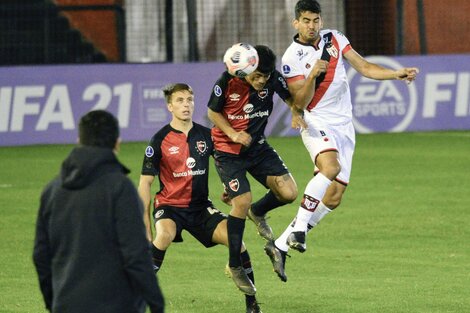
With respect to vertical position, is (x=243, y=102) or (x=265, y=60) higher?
(x=265, y=60)

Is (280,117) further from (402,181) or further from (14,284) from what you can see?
(14,284)

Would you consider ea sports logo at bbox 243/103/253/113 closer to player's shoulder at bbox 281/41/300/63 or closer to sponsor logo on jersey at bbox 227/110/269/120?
sponsor logo on jersey at bbox 227/110/269/120

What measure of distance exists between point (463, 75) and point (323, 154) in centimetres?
1228

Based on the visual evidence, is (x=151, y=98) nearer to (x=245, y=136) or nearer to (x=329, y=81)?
(x=329, y=81)

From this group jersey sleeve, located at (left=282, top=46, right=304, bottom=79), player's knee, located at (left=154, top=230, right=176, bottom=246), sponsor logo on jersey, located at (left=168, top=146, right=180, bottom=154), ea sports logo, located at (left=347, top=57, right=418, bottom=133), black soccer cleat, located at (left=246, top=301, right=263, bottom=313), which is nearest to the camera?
black soccer cleat, located at (left=246, top=301, right=263, bottom=313)

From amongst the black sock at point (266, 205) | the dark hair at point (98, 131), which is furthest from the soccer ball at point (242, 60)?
the dark hair at point (98, 131)

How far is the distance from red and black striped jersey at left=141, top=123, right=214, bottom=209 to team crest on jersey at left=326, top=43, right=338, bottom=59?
7.43 ft

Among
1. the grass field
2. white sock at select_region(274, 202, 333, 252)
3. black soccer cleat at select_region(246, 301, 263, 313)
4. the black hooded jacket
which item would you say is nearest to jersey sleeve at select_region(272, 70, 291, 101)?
white sock at select_region(274, 202, 333, 252)

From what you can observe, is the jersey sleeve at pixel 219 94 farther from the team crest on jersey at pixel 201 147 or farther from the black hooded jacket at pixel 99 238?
the black hooded jacket at pixel 99 238

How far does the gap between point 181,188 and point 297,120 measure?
1738mm

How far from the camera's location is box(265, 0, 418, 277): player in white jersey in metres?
11.2

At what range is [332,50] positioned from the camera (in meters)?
11.7

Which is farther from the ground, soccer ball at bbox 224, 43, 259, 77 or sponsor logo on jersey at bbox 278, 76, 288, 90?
soccer ball at bbox 224, 43, 259, 77

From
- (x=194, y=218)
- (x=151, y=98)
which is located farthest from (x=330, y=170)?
(x=151, y=98)
